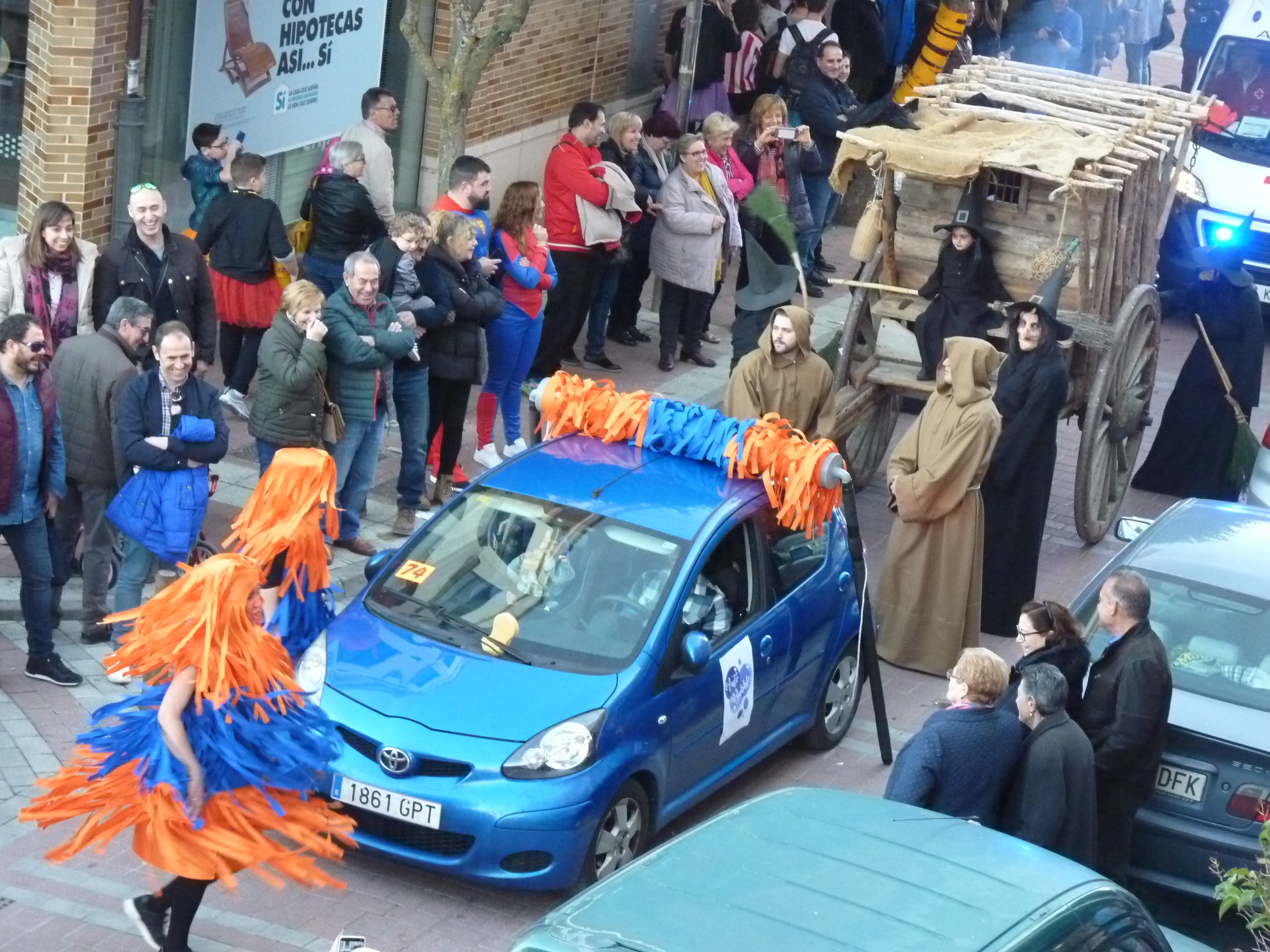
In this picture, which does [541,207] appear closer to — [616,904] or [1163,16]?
[616,904]

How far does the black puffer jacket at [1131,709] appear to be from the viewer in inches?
283

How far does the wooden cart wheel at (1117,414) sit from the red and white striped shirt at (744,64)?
6469 mm

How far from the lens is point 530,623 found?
7.61 metres

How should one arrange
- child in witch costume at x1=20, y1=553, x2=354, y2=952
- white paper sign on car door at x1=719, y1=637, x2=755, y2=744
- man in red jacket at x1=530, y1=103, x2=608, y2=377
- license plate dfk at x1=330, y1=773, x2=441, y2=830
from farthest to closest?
man in red jacket at x1=530, y1=103, x2=608, y2=377
white paper sign on car door at x1=719, y1=637, x2=755, y2=744
license plate dfk at x1=330, y1=773, x2=441, y2=830
child in witch costume at x1=20, y1=553, x2=354, y2=952

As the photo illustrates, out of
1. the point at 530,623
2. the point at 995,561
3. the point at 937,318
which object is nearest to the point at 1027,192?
the point at 937,318

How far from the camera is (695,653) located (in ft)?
24.3

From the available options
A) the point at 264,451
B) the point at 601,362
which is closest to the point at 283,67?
the point at 601,362

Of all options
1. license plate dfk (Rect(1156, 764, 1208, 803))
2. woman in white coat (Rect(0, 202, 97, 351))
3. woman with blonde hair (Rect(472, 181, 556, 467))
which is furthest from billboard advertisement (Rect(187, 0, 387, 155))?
license plate dfk (Rect(1156, 764, 1208, 803))

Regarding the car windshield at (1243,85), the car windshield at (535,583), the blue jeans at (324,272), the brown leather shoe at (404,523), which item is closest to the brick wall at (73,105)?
the blue jeans at (324,272)

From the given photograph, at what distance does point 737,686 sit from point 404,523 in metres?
3.32

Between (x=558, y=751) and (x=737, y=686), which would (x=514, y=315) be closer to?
(x=737, y=686)

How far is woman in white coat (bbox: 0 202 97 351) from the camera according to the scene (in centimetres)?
915

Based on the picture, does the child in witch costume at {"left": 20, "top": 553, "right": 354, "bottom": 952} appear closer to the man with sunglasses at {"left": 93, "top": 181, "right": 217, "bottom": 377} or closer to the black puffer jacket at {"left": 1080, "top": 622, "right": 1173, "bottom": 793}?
the black puffer jacket at {"left": 1080, "top": 622, "right": 1173, "bottom": 793}

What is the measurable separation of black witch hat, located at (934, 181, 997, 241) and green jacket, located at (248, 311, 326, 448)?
3.80 meters
